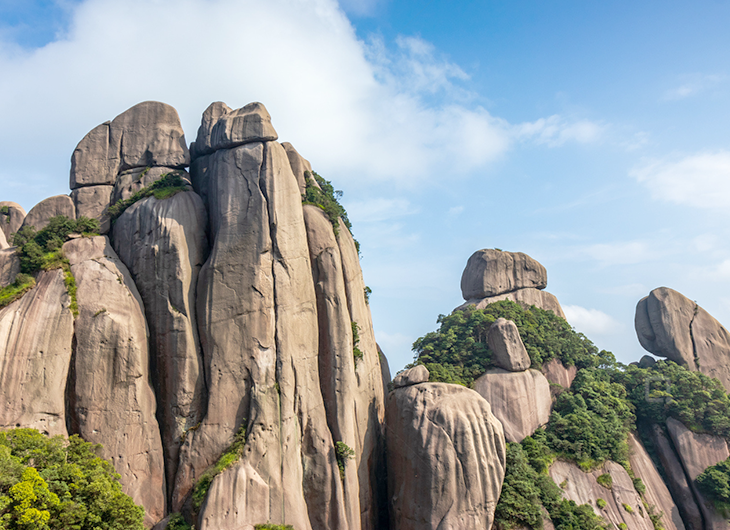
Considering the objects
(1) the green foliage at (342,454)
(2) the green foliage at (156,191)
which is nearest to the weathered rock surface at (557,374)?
(1) the green foliage at (342,454)

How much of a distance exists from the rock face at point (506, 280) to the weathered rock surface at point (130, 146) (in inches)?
1053

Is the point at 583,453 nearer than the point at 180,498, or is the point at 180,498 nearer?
the point at 180,498

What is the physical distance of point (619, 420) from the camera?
111 ft

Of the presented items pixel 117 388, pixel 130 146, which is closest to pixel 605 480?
pixel 117 388

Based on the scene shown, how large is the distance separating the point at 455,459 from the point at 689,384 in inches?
843

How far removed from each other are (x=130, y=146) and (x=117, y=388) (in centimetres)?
1539

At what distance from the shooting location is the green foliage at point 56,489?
15570 mm

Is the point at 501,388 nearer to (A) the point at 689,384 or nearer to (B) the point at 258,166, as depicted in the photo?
(A) the point at 689,384

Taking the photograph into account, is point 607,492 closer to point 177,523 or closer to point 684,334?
point 684,334

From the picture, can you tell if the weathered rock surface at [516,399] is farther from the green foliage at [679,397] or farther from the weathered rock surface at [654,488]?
the green foliage at [679,397]

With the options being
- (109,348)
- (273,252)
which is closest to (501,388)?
(273,252)

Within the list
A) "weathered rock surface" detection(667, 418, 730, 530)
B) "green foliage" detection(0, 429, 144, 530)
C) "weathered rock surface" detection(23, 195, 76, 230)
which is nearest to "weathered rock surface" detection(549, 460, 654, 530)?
"weathered rock surface" detection(667, 418, 730, 530)

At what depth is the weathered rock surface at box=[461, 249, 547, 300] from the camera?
4644 cm

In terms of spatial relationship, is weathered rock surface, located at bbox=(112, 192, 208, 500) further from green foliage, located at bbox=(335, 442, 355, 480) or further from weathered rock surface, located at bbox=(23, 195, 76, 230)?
green foliage, located at bbox=(335, 442, 355, 480)
